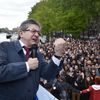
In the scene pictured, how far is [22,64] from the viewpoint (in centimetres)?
425

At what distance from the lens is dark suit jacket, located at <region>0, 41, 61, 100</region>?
4210mm

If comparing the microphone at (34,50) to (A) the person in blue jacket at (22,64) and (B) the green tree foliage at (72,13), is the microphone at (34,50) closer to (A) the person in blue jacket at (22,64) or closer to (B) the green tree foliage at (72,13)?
(A) the person in blue jacket at (22,64)

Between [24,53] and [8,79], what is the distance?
40cm

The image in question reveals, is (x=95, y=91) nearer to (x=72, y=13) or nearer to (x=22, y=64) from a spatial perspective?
(x=22, y=64)

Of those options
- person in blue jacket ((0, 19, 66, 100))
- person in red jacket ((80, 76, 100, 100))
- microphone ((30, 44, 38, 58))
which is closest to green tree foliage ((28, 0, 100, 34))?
person in red jacket ((80, 76, 100, 100))

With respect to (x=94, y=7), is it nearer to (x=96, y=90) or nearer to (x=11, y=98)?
(x=96, y=90)

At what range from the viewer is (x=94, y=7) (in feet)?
149

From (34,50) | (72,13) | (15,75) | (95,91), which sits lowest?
(95,91)

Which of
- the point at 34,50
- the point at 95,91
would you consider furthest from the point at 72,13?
the point at 34,50

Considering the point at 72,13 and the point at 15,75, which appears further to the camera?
the point at 72,13

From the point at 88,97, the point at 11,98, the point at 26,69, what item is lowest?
the point at 88,97

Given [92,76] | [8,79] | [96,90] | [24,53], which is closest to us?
[8,79]

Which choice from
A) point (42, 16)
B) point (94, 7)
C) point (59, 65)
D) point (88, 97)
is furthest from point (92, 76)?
point (42, 16)

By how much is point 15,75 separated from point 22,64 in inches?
4.9
